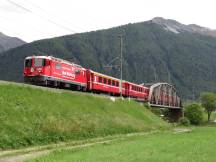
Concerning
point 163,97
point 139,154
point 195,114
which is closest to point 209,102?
point 195,114

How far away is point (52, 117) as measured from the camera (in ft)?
118

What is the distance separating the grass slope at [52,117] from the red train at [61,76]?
278 cm

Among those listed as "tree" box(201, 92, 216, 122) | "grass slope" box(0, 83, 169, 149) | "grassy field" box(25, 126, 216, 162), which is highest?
"tree" box(201, 92, 216, 122)

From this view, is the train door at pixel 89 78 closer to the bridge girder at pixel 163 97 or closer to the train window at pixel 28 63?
the train window at pixel 28 63

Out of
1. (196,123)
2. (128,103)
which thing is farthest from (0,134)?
(196,123)

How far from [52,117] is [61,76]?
1444 cm

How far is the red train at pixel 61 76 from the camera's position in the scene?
47000 mm

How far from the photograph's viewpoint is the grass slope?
30078 millimetres

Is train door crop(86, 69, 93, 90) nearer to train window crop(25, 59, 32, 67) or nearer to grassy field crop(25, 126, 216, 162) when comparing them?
train window crop(25, 59, 32, 67)

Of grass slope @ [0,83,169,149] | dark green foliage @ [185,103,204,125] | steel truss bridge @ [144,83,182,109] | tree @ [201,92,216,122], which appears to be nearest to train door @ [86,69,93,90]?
grass slope @ [0,83,169,149]

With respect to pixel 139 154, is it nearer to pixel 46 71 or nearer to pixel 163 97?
pixel 46 71

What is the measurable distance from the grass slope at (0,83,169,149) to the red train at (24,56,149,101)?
2.78 meters

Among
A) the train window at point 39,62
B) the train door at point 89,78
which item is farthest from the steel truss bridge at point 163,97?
the train window at point 39,62

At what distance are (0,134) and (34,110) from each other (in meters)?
7.71
